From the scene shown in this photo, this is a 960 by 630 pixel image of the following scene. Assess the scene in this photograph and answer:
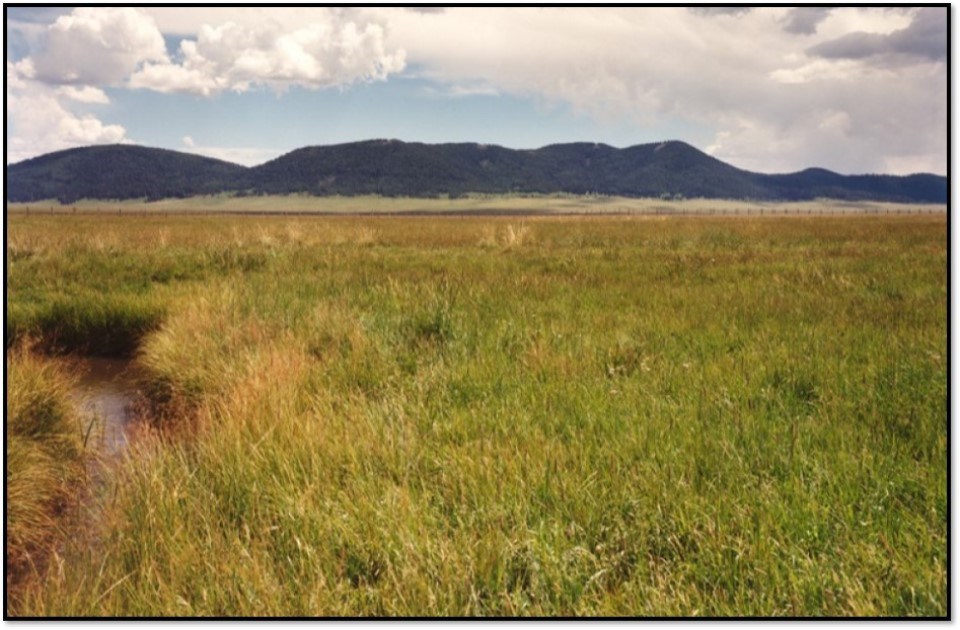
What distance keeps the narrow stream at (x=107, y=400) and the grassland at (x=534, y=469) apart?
0.38 meters

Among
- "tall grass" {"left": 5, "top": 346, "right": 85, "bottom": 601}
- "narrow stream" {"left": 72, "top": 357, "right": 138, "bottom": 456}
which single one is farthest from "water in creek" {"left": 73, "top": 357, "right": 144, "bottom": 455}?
"tall grass" {"left": 5, "top": 346, "right": 85, "bottom": 601}

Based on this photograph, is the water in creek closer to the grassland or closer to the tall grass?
the tall grass

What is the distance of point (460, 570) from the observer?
289cm

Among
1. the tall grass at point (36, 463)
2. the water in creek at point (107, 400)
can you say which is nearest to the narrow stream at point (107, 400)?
the water in creek at point (107, 400)

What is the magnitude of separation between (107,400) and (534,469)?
20.3ft

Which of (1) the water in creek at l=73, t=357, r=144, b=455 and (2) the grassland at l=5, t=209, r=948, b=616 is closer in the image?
(2) the grassland at l=5, t=209, r=948, b=616

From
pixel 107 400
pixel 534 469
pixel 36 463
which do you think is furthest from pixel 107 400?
pixel 534 469

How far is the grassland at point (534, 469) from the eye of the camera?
9.38 feet

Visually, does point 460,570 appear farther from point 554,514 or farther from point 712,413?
point 712,413

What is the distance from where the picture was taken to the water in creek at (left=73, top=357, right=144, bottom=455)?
20.5 ft

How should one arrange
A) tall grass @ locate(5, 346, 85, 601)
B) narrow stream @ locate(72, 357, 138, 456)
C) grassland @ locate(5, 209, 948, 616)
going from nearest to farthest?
grassland @ locate(5, 209, 948, 616) < tall grass @ locate(5, 346, 85, 601) < narrow stream @ locate(72, 357, 138, 456)

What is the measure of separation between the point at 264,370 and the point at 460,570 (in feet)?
14.0

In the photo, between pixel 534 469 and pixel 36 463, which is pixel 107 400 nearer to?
pixel 36 463

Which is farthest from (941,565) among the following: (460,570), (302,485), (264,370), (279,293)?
(279,293)
